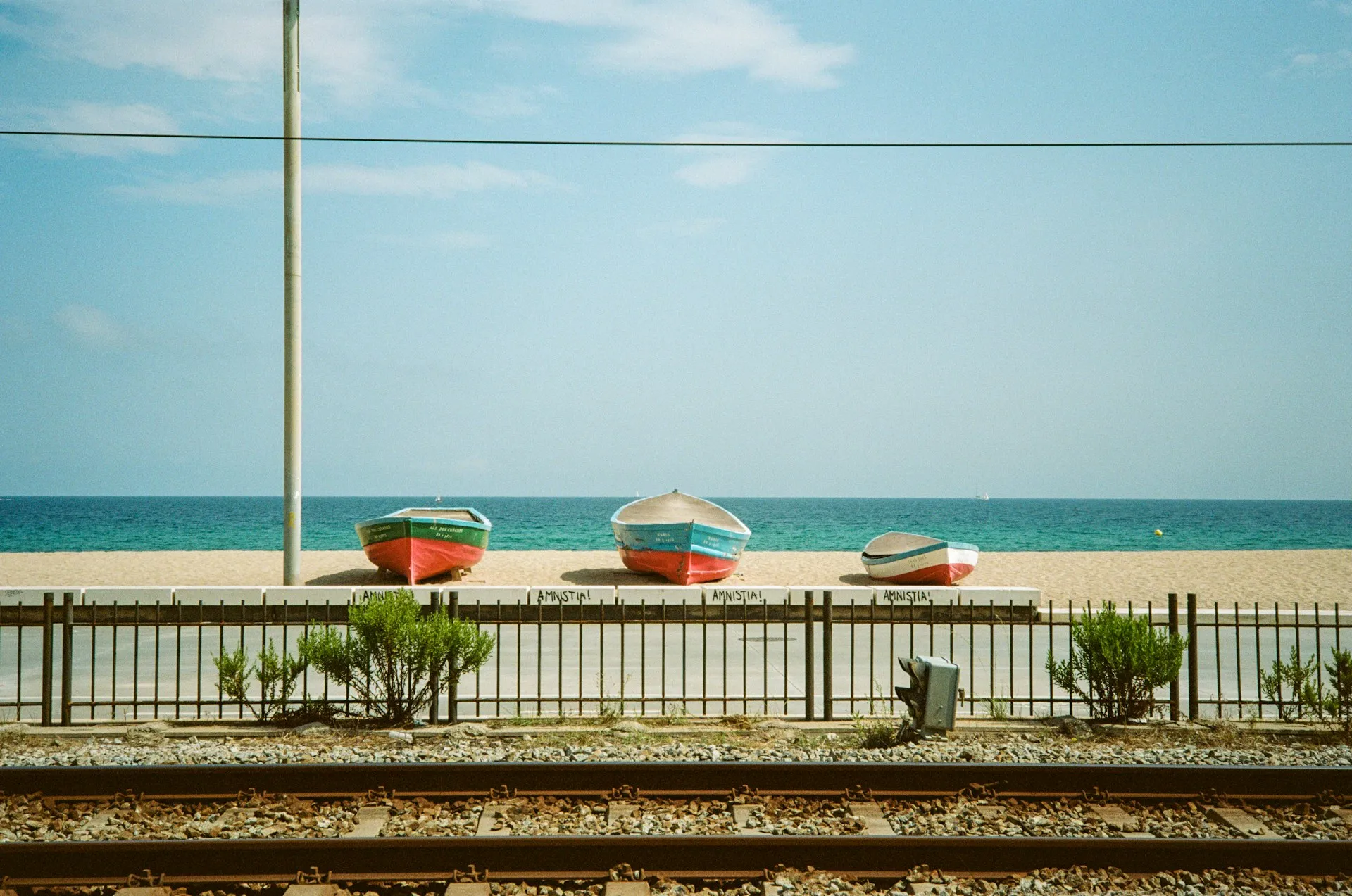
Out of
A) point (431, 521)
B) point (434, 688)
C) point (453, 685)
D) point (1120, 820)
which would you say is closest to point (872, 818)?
point (1120, 820)

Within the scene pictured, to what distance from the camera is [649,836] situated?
554 cm

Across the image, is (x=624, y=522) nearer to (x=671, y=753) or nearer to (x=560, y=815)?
(x=671, y=753)

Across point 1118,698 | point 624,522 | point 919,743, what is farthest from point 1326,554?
point 919,743

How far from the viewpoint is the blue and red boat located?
20906 millimetres

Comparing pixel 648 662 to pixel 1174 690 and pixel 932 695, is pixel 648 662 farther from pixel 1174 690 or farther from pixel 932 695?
pixel 1174 690

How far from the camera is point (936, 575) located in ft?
69.0

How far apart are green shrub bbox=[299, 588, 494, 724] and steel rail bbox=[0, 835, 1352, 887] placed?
10.5ft

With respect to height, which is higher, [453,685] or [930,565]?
[453,685]

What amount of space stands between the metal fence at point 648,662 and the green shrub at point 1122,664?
282 mm

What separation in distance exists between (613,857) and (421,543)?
15382mm

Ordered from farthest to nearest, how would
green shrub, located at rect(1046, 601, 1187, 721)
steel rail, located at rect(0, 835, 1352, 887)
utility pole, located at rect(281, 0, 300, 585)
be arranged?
utility pole, located at rect(281, 0, 300, 585) < green shrub, located at rect(1046, 601, 1187, 721) < steel rail, located at rect(0, 835, 1352, 887)

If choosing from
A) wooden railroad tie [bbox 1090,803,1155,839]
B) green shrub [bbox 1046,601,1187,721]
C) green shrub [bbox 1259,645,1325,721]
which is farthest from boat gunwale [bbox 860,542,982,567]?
wooden railroad tie [bbox 1090,803,1155,839]

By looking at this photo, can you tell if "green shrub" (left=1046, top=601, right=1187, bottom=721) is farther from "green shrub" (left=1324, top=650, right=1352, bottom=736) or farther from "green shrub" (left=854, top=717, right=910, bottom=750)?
"green shrub" (left=854, top=717, right=910, bottom=750)

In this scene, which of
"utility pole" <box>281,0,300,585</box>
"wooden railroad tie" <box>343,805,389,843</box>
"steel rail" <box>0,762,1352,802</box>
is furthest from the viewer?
"utility pole" <box>281,0,300,585</box>
